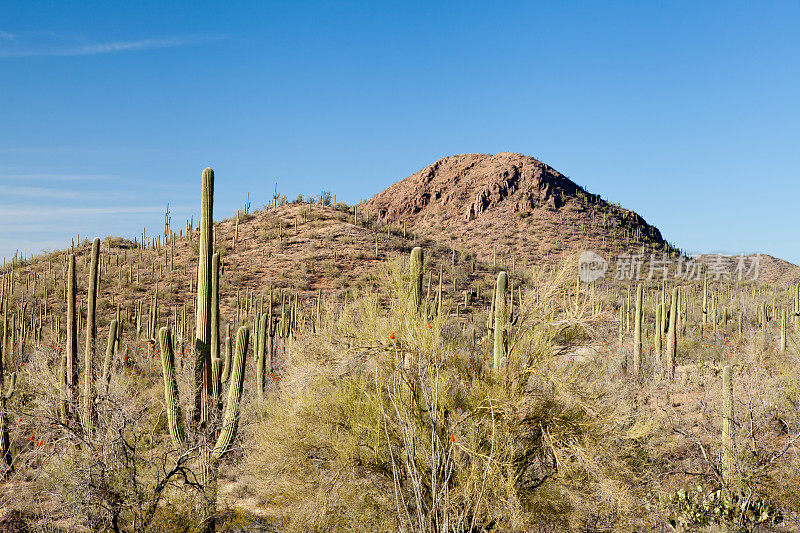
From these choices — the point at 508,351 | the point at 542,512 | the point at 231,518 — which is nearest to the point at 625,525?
the point at 542,512

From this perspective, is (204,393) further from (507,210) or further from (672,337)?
(507,210)

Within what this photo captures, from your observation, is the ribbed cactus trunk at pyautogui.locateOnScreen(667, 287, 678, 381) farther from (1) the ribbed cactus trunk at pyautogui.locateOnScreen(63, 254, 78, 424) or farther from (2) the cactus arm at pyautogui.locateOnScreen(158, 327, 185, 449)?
(1) the ribbed cactus trunk at pyautogui.locateOnScreen(63, 254, 78, 424)

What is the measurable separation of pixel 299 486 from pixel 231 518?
1865 millimetres

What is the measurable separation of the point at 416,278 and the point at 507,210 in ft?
188

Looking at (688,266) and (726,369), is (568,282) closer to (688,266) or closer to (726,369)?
(726,369)

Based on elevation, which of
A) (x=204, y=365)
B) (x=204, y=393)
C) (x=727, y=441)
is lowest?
(x=727, y=441)

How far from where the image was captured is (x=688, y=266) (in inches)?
2229

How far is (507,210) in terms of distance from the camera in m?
65.2

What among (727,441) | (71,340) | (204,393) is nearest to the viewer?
(204,393)

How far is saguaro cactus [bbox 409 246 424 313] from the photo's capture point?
9070 millimetres

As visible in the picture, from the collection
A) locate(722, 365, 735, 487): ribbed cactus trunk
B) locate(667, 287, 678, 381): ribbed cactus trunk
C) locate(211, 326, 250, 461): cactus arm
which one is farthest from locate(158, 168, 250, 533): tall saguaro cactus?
locate(667, 287, 678, 381): ribbed cactus trunk

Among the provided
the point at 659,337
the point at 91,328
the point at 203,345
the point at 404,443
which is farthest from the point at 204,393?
the point at 659,337

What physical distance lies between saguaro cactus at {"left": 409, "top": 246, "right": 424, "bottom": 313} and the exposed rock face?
45322 millimetres

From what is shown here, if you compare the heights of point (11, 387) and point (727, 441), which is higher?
point (11, 387)
